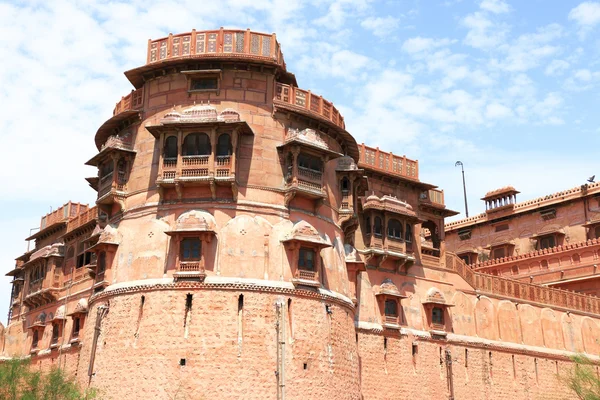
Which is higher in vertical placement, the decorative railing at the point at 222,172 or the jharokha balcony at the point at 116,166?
the jharokha balcony at the point at 116,166

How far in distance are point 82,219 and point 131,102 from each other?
40.0 feet

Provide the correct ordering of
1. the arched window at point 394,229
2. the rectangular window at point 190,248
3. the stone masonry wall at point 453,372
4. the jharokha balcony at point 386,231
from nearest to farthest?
1. the rectangular window at point 190,248
2. the stone masonry wall at point 453,372
3. the jharokha balcony at point 386,231
4. the arched window at point 394,229

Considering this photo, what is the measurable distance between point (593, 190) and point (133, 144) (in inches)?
1311

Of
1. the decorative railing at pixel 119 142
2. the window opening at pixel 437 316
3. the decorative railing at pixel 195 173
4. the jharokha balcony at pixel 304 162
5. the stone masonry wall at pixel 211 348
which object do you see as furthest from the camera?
the window opening at pixel 437 316

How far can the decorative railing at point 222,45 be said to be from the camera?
2909 centimetres

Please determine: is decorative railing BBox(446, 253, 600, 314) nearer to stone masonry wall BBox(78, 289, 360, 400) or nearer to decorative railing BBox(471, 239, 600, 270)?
decorative railing BBox(471, 239, 600, 270)

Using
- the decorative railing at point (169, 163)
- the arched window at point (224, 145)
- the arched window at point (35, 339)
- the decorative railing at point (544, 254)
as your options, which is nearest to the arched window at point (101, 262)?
the decorative railing at point (169, 163)

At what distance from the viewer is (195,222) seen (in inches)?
1053

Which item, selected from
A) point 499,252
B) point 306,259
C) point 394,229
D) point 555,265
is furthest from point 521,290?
point 306,259

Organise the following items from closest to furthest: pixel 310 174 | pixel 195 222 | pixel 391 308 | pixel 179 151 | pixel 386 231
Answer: pixel 195 222 < pixel 179 151 < pixel 310 174 < pixel 391 308 < pixel 386 231

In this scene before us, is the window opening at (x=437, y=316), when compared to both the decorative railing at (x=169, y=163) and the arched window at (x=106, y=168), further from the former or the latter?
the arched window at (x=106, y=168)

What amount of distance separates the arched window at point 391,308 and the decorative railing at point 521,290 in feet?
17.0

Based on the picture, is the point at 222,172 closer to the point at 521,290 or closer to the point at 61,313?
the point at 61,313

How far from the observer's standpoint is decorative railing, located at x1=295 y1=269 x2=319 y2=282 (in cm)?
2759
